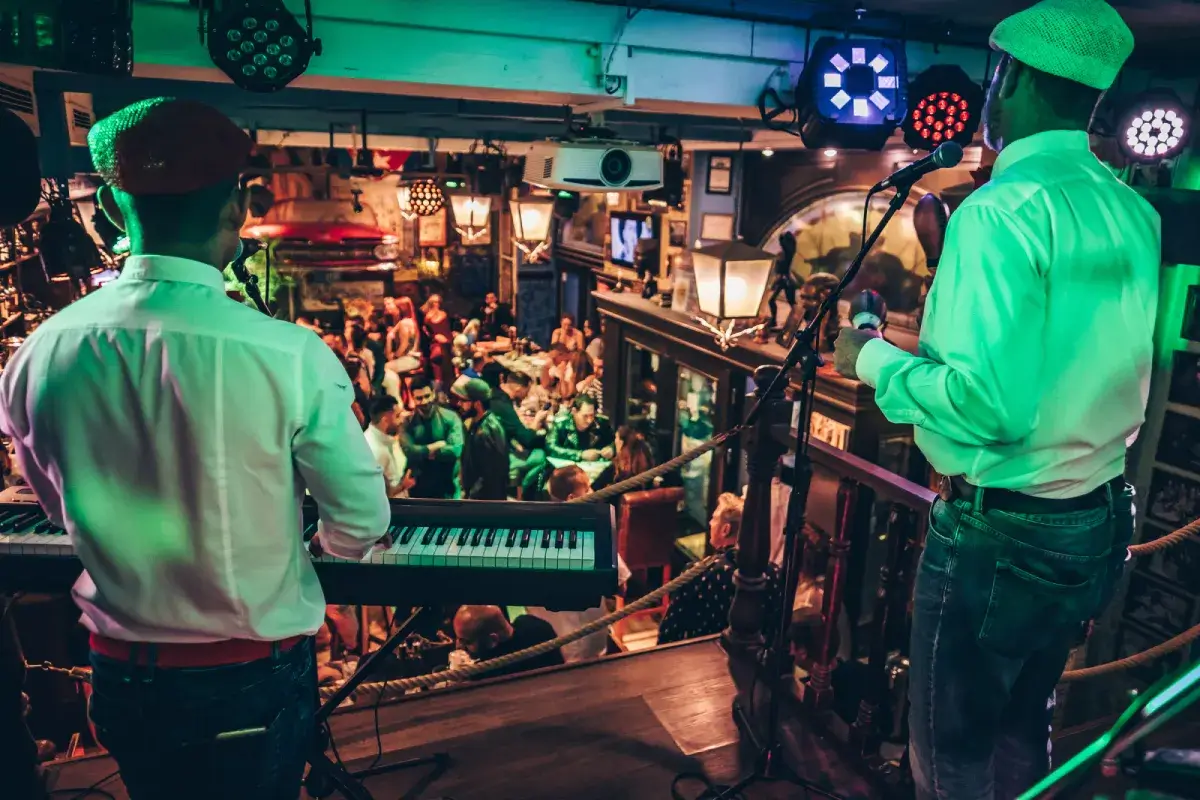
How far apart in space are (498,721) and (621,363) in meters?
7.05

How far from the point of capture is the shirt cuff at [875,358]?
1604 mm

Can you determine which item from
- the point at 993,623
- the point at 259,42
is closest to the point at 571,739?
the point at 993,623

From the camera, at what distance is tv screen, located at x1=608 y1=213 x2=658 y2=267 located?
1057cm

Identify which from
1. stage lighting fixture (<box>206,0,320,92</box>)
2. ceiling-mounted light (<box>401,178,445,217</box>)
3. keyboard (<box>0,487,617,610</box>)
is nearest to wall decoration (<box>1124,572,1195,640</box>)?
keyboard (<box>0,487,617,610</box>)

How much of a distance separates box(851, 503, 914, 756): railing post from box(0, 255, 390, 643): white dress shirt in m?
1.98

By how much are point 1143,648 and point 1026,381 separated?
5.27 meters

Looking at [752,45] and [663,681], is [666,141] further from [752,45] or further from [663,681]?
[663,681]

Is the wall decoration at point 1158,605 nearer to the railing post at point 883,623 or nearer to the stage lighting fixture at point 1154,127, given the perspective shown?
the stage lighting fixture at point 1154,127

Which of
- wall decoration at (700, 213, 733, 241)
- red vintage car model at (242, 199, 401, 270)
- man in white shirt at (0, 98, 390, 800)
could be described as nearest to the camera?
man in white shirt at (0, 98, 390, 800)

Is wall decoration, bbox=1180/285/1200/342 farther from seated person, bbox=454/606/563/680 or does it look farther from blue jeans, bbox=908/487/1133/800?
seated person, bbox=454/606/563/680

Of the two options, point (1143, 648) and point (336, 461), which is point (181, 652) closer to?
point (336, 461)

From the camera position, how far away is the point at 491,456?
247 inches

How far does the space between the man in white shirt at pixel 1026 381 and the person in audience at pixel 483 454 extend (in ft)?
15.7

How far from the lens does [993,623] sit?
1582mm
